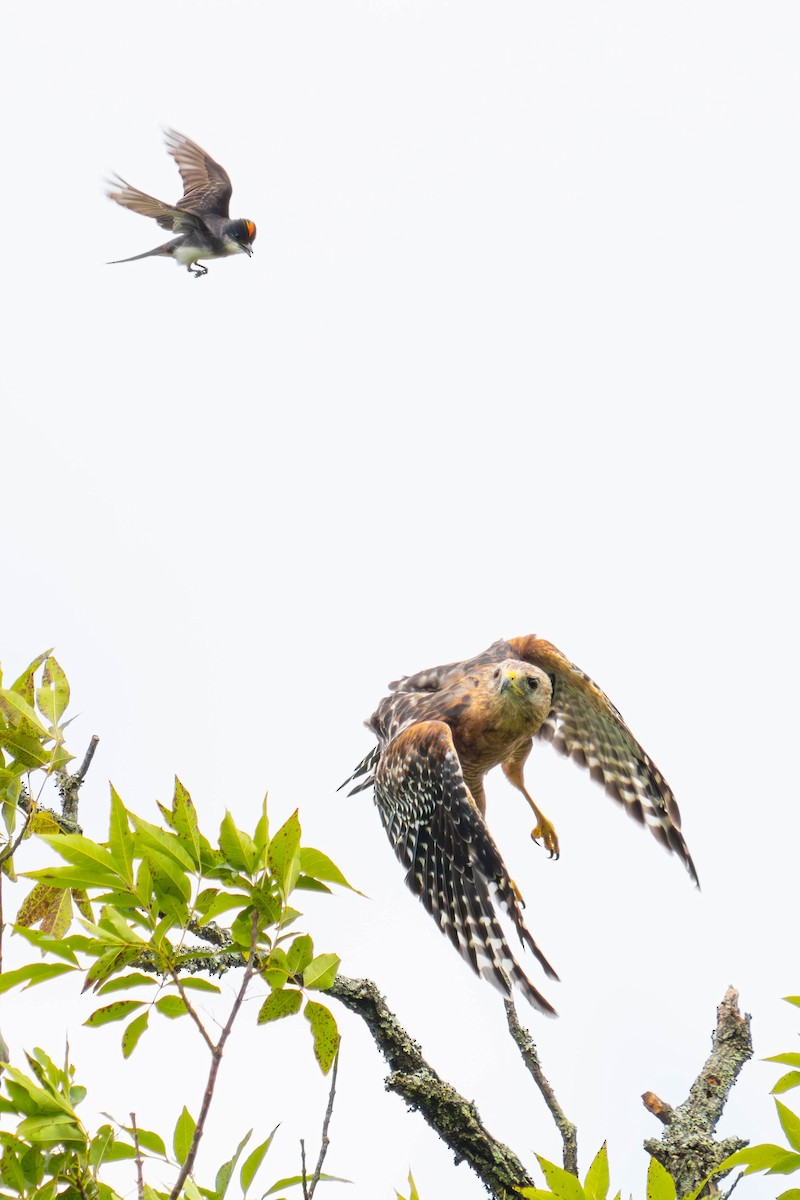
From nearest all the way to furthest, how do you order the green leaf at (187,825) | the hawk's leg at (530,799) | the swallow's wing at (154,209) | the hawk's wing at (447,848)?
the green leaf at (187,825)
the hawk's wing at (447,848)
the hawk's leg at (530,799)
the swallow's wing at (154,209)

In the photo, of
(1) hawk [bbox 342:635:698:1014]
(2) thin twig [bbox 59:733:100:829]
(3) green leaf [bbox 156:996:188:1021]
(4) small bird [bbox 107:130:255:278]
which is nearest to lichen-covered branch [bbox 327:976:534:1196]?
(1) hawk [bbox 342:635:698:1014]

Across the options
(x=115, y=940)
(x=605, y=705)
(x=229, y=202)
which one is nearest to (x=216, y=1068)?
(x=115, y=940)

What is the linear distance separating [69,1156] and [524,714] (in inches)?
135

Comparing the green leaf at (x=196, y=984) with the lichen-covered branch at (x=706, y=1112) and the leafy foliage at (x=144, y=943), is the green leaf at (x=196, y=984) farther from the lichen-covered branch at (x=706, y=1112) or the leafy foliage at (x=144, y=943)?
the lichen-covered branch at (x=706, y=1112)

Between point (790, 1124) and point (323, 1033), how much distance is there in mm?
1239

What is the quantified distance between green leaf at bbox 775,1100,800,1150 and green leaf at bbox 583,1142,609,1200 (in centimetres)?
48

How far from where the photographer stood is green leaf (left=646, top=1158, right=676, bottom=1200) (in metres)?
2.98

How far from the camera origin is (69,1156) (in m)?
2.70

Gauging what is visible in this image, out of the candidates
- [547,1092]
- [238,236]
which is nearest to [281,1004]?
[547,1092]

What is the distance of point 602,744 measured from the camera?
22.3 feet

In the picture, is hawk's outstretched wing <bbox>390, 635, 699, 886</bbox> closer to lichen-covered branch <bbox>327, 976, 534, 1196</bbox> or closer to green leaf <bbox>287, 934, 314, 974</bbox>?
lichen-covered branch <bbox>327, 976, 534, 1196</bbox>

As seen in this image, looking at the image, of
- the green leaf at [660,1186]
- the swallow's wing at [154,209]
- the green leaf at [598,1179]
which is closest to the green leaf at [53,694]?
the green leaf at [598,1179]

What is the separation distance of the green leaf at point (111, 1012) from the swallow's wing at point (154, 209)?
31.5 feet

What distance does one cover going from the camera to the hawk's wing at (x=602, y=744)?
256 inches
